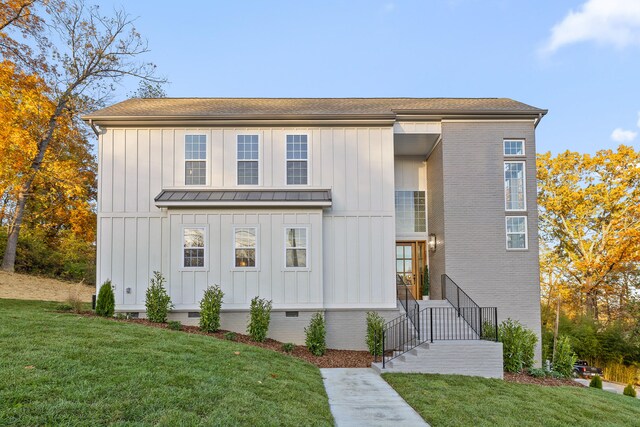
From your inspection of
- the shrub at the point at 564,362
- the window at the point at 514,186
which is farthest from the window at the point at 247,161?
the shrub at the point at 564,362

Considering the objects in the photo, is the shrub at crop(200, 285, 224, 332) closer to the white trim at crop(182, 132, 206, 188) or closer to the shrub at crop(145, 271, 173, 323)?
the shrub at crop(145, 271, 173, 323)

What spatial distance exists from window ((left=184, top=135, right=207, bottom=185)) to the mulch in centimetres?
982

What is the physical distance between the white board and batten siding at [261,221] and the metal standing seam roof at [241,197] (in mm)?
339

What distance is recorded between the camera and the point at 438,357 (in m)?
10.0

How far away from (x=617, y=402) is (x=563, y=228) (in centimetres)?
1867

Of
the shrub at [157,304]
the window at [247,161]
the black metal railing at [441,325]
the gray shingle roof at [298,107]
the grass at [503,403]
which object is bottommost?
the grass at [503,403]

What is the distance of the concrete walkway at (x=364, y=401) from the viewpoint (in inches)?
248

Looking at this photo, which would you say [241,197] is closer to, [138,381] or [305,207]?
[305,207]

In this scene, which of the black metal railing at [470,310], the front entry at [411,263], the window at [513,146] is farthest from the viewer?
the front entry at [411,263]

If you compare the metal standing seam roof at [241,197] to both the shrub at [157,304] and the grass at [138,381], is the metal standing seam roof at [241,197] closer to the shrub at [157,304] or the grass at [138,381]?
the shrub at [157,304]

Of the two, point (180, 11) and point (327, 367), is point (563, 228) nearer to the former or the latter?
point (327, 367)

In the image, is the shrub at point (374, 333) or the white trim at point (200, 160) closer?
the shrub at point (374, 333)

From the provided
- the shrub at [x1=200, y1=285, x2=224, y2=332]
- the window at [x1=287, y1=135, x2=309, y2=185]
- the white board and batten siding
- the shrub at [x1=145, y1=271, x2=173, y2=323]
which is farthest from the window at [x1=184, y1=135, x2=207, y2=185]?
the shrub at [x1=200, y1=285, x2=224, y2=332]

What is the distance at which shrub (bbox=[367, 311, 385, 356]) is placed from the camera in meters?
11.5
